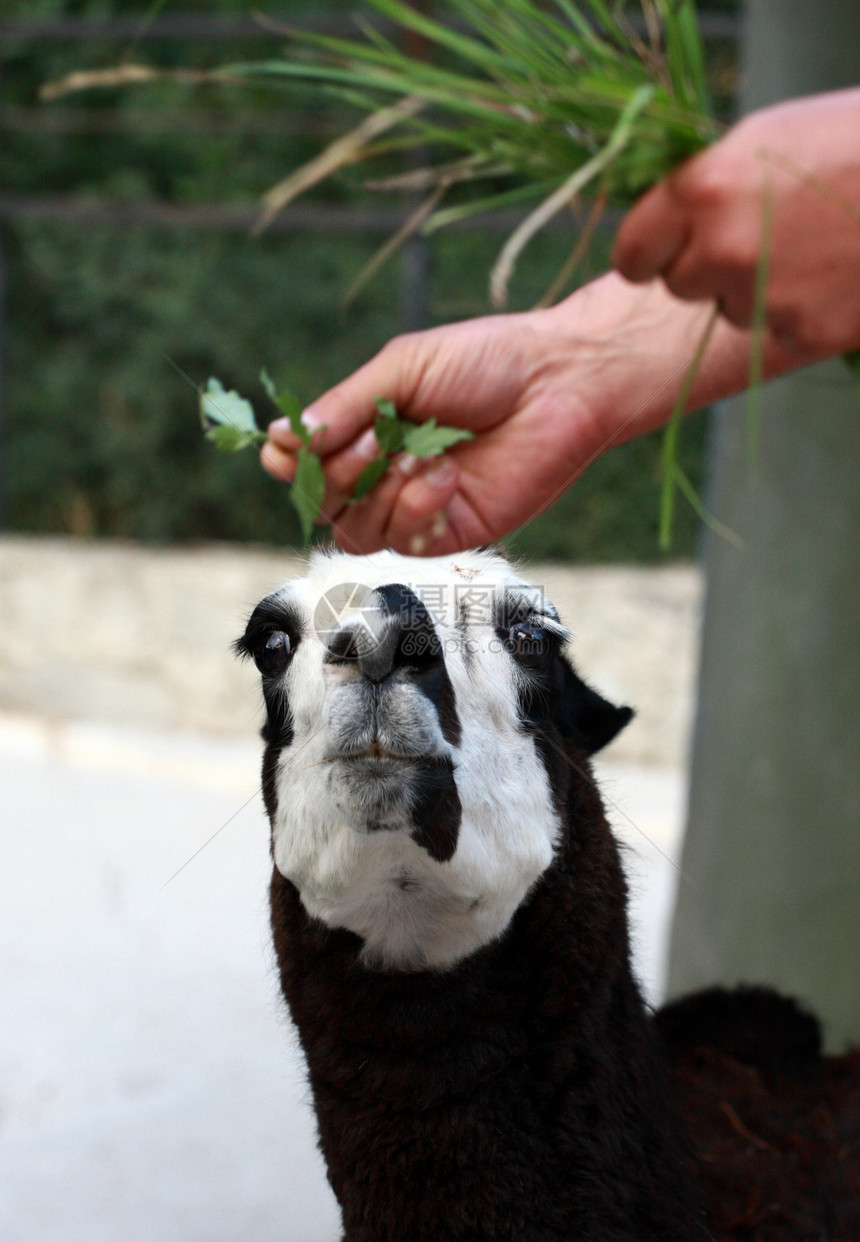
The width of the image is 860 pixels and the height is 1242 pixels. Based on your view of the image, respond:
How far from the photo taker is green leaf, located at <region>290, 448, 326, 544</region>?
1485 millimetres

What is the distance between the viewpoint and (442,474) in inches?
60.9

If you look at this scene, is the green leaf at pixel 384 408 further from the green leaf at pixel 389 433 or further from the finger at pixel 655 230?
the finger at pixel 655 230

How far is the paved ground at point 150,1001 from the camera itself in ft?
8.70

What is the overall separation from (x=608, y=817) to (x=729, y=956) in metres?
1.36

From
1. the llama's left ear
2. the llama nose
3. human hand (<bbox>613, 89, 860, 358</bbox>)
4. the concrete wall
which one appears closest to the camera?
human hand (<bbox>613, 89, 860, 358</bbox>)

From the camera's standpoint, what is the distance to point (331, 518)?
5.32 feet

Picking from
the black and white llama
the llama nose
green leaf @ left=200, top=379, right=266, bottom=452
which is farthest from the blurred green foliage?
the llama nose

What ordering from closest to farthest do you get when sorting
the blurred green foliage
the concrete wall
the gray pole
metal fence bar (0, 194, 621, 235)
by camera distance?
1. the gray pole
2. metal fence bar (0, 194, 621, 235)
3. the concrete wall
4. the blurred green foliage

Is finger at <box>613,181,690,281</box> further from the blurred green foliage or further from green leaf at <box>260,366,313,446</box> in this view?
the blurred green foliage

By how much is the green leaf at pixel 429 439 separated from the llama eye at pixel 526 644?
25 centimetres

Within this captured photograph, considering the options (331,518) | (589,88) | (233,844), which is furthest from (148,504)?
(589,88)

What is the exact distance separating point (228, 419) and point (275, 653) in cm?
31

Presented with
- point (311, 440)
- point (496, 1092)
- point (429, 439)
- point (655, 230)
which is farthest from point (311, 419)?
point (496, 1092)

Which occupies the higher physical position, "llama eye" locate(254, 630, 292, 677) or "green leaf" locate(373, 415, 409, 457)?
"green leaf" locate(373, 415, 409, 457)
